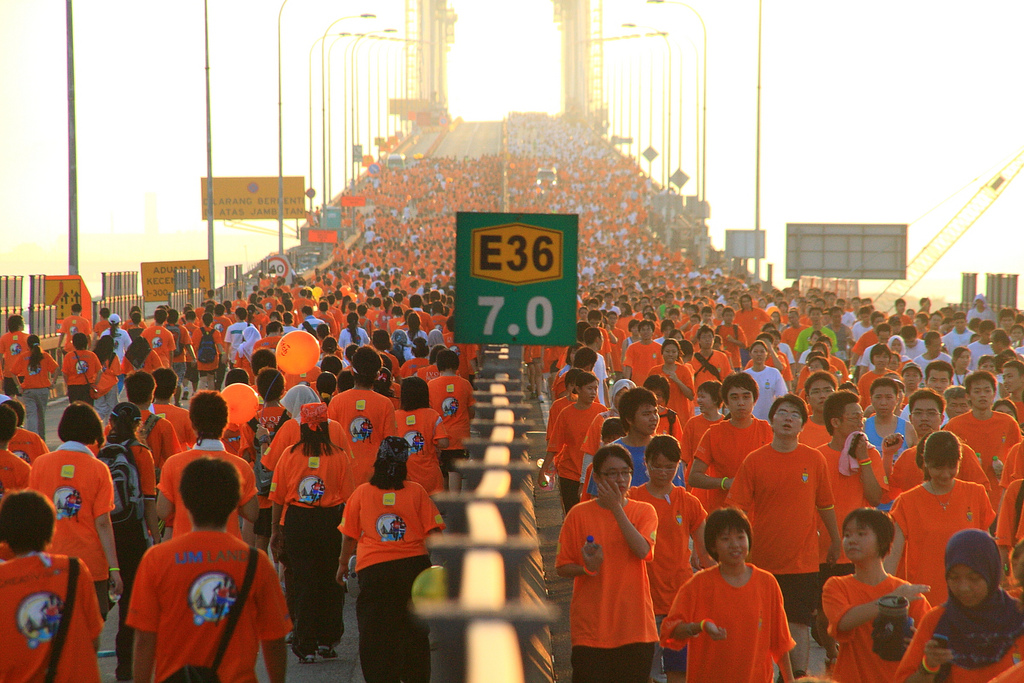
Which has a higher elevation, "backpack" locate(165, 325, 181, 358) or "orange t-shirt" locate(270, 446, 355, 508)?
"backpack" locate(165, 325, 181, 358)

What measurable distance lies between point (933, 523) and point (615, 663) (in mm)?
1815

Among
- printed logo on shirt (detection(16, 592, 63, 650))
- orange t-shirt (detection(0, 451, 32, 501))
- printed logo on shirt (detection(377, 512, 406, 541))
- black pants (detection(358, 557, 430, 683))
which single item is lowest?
black pants (detection(358, 557, 430, 683))

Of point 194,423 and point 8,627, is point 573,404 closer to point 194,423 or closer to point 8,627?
point 194,423

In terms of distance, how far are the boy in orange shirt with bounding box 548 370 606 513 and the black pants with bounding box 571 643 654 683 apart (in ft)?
11.5

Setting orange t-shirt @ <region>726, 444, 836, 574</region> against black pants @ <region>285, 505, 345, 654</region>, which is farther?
black pants @ <region>285, 505, 345, 654</region>

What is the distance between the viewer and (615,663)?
5.84m

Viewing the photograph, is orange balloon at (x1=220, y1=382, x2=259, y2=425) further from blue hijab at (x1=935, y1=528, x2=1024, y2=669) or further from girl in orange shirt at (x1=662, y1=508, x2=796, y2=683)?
blue hijab at (x1=935, y1=528, x2=1024, y2=669)

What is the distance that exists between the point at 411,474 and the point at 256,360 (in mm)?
2467

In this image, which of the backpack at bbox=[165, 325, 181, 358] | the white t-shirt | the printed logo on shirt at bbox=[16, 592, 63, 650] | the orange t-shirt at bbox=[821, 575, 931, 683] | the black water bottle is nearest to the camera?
the printed logo on shirt at bbox=[16, 592, 63, 650]

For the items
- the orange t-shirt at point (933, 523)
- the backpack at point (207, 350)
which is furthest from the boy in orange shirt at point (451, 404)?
the backpack at point (207, 350)

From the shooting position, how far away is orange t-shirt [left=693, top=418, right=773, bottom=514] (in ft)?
25.9

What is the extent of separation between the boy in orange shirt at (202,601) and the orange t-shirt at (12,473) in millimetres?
3241

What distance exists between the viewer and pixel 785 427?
7.05m

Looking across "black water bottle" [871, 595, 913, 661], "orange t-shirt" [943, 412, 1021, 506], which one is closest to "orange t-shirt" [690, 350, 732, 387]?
"orange t-shirt" [943, 412, 1021, 506]
